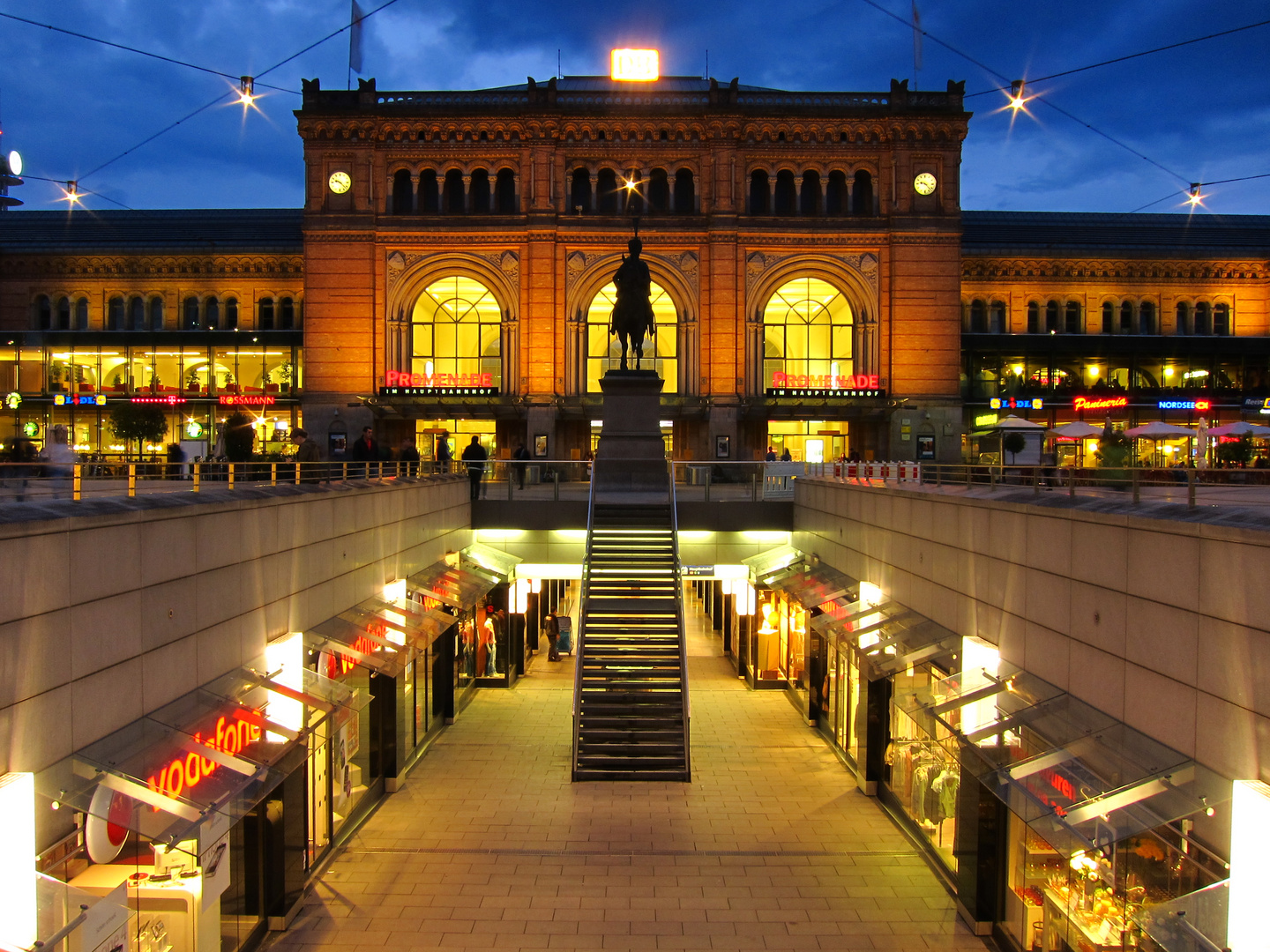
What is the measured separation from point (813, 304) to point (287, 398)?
25.6m

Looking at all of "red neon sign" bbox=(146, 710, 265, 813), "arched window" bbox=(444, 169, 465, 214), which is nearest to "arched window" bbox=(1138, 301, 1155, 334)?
"arched window" bbox=(444, 169, 465, 214)

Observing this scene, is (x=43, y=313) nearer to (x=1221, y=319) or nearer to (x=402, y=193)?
(x=402, y=193)

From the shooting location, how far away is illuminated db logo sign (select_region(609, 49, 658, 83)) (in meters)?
45.2

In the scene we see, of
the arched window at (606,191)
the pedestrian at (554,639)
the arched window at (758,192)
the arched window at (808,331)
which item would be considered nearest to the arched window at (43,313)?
the arched window at (606,191)

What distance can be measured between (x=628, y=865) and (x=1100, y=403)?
3742 centimetres

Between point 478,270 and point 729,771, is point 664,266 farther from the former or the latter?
point 729,771

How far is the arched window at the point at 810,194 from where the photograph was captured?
44.2 m

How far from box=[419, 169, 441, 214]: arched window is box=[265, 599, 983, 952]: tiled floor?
101 ft

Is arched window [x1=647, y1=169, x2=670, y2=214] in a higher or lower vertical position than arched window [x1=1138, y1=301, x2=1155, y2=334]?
higher

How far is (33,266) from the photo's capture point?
160 ft

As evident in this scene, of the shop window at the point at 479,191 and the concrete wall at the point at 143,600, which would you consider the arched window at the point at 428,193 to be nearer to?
the shop window at the point at 479,191

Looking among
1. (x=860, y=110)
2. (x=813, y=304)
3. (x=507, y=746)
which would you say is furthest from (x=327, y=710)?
(x=860, y=110)

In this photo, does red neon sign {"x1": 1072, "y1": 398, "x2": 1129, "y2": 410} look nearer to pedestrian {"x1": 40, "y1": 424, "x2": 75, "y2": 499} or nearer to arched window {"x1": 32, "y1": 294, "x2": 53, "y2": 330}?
pedestrian {"x1": 40, "y1": 424, "x2": 75, "y2": 499}

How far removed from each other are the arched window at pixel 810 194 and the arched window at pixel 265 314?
27.1 meters
